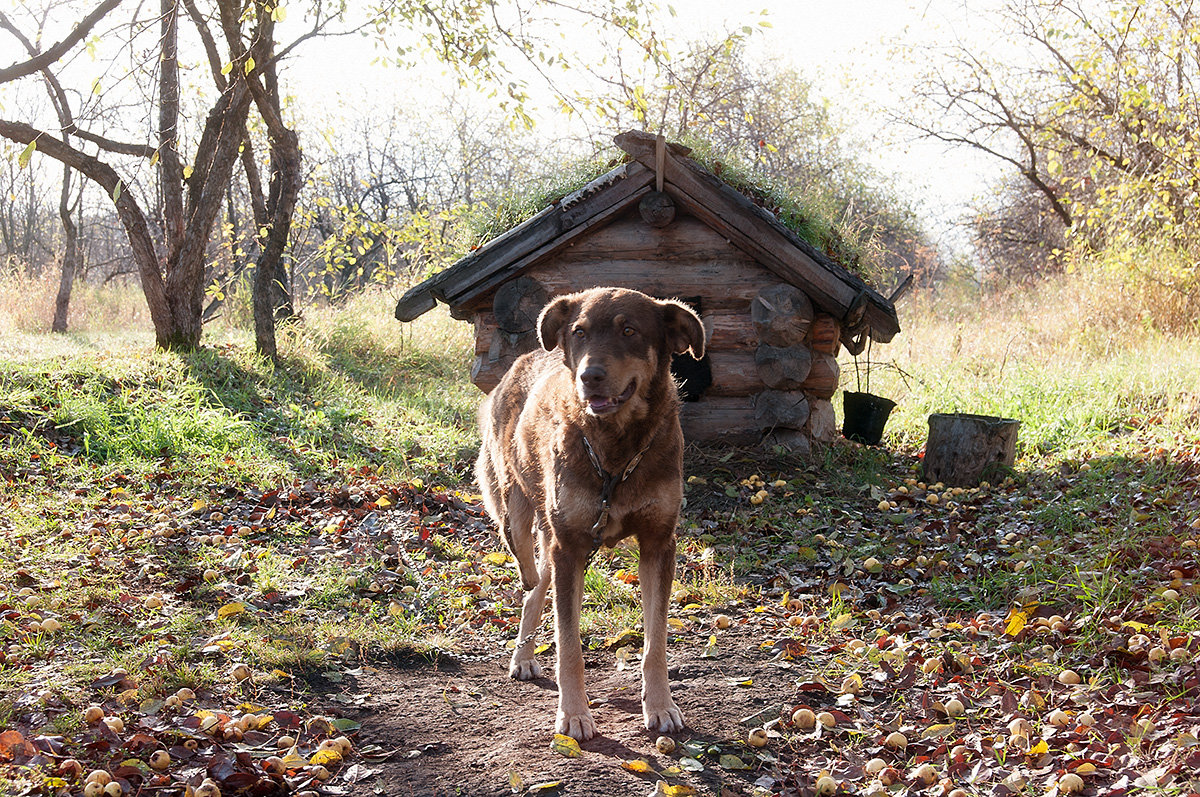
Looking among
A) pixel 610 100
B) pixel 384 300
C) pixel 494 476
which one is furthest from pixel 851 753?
pixel 384 300

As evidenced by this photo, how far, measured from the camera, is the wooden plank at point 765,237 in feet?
25.4

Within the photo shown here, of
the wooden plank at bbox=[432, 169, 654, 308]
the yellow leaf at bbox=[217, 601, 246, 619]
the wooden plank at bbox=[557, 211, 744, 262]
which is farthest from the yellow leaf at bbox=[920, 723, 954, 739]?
the wooden plank at bbox=[432, 169, 654, 308]

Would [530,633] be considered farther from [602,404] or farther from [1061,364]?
[1061,364]

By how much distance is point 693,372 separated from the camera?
8.79m

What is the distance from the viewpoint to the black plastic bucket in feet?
29.2

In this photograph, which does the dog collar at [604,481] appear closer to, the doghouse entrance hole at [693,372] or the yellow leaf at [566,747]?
the yellow leaf at [566,747]

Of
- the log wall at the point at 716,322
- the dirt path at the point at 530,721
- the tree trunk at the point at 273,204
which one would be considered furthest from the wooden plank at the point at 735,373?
the tree trunk at the point at 273,204

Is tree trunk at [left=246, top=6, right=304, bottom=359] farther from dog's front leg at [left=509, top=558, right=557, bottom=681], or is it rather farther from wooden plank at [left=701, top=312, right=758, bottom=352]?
dog's front leg at [left=509, top=558, right=557, bottom=681]

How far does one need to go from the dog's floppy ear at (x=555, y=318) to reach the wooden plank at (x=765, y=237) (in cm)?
396

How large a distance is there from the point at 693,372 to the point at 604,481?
16.9ft

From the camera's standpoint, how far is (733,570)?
6.15 metres

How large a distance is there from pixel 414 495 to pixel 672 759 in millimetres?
4680

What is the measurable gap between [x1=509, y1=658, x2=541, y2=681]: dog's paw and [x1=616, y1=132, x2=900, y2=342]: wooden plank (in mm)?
4657

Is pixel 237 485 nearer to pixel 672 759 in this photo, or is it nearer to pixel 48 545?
pixel 48 545
